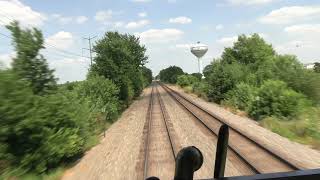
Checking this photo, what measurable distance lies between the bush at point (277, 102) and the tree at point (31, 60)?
15277 millimetres

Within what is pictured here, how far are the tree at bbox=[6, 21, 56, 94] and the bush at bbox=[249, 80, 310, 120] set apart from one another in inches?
601

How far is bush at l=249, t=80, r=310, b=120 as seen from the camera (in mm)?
26673

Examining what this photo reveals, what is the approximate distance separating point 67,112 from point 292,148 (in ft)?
29.2

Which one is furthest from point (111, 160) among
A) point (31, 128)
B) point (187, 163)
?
point (187, 163)

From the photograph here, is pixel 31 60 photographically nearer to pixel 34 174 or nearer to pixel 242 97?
pixel 34 174

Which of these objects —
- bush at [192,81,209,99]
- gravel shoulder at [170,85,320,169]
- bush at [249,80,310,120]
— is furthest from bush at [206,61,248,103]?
gravel shoulder at [170,85,320,169]

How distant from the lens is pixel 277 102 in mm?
27422

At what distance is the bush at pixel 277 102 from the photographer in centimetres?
2667

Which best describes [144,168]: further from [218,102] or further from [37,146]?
[218,102]

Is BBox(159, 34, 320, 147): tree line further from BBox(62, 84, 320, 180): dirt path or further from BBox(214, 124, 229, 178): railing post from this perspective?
BBox(214, 124, 229, 178): railing post

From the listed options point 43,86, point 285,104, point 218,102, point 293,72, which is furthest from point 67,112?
point 218,102

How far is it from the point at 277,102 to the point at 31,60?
1662 cm

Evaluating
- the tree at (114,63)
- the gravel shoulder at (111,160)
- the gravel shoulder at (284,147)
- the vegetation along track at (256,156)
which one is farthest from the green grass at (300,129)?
the tree at (114,63)

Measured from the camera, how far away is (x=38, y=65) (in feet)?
54.3
